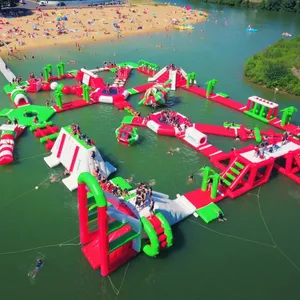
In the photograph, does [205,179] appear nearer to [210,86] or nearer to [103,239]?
[103,239]

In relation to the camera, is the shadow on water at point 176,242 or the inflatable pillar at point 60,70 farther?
the inflatable pillar at point 60,70

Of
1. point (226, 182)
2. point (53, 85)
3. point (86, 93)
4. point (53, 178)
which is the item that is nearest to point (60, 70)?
point (53, 85)

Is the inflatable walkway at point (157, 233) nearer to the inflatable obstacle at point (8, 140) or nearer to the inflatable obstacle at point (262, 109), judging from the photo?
the inflatable obstacle at point (8, 140)

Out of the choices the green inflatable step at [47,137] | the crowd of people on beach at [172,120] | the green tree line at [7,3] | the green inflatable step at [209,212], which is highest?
the green tree line at [7,3]

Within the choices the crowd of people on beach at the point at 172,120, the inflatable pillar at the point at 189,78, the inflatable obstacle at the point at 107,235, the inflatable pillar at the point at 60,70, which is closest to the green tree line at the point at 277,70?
the inflatable pillar at the point at 189,78

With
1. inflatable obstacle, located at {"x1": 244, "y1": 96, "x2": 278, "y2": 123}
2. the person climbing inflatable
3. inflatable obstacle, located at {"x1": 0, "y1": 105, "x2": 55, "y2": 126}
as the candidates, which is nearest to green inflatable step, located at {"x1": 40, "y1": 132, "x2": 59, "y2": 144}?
inflatable obstacle, located at {"x1": 0, "y1": 105, "x2": 55, "y2": 126}

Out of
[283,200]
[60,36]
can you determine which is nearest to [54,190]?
[283,200]
